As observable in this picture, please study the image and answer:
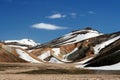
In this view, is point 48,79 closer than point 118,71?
Yes

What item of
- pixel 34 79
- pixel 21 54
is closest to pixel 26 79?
pixel 34 79

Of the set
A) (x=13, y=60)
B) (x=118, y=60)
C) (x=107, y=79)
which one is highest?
(x=13, y=60)

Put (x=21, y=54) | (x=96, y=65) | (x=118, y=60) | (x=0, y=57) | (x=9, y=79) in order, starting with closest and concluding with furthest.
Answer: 1. (x=9, y=79)
2. (x=118, y=60)
3. (x=96, y=65)
4. (x=0, y=57)
5. (x=21, y=54)

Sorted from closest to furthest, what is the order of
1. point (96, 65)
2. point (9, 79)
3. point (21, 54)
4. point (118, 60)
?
point (9, 79), point (118, 60), point (96, 65), point (21, 54)

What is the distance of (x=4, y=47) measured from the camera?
466 ft

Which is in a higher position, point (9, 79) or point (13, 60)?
point (13, 60)

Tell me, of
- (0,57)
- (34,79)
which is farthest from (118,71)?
(0,57)

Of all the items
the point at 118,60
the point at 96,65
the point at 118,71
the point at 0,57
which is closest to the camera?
the point at 118,71

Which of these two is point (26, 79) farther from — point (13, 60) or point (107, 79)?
A: point (13, 60)

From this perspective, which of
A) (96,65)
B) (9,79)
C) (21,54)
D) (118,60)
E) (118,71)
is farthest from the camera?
(21,54)

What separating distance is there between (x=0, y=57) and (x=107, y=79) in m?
87.6

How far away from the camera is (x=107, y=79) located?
5228 cm

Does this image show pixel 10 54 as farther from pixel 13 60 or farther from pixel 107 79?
pixel 107 79

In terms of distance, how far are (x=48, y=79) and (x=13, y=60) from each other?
89.7 m
